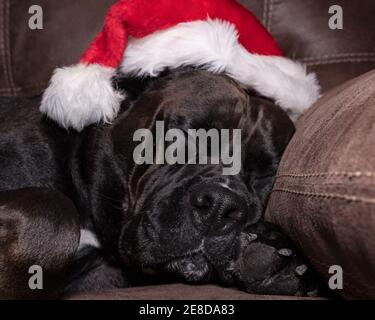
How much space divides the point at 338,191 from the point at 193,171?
59 cm

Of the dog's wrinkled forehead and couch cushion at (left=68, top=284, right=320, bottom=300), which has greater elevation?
the dog's wrinkled forehead

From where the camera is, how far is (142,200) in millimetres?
1512

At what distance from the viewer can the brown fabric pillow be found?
2.97 feet

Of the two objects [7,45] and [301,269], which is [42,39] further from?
[301,269]

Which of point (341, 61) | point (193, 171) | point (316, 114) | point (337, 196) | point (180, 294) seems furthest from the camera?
point (341, 61)

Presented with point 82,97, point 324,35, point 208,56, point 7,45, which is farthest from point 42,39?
point 324,35

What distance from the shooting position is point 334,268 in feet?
3.46

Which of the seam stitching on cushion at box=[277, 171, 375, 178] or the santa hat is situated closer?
the seam stitching on cushion at box=[277, 171, 375, 178]

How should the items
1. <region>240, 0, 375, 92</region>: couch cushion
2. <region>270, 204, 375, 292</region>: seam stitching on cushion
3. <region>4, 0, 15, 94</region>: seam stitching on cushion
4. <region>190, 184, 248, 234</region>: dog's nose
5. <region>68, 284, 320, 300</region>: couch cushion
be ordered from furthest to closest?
1. <region>4, 0, 15, 94</region>: seam stitching on cushion
2. <region>240, 0, 375, 92</region>: couch cushion
3. <region>190, 184, 248, 234</region>: dog's nose
4. <region>68, 284, 320, 300</region>: couch cushion
5. <region>270, 204, 375, 292</region>: seam stitching on cushion

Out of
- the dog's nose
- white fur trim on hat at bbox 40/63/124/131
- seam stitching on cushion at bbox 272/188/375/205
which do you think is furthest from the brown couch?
white fur trim on hat at bbox 40/63/124/131

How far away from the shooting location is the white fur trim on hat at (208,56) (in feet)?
5.31

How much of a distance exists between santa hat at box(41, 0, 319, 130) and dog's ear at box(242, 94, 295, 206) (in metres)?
0.14

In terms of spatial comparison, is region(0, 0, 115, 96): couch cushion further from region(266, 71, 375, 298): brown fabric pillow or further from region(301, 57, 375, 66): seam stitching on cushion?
region(266, 71, 375, 298): brown fabric pillow
